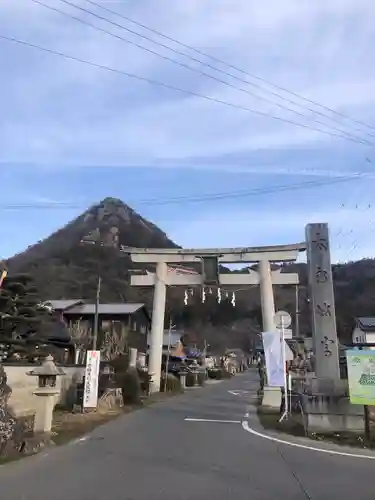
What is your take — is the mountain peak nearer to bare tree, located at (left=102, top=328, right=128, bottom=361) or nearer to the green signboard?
bare tree, located at (left=102, top=328, right=128, bottom=361)

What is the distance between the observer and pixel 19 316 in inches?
886

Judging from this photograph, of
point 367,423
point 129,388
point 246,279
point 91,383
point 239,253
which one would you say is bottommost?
point 367,423

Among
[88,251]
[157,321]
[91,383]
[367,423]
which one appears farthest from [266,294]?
[88,251]

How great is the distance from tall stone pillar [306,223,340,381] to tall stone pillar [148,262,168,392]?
13.5 meters

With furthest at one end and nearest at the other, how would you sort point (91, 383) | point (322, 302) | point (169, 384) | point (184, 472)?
point (169, 384) → point (91, 383) → point (322, 302) → point (184, 472)

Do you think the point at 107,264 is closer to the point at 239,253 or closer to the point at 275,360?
the point at 239,253

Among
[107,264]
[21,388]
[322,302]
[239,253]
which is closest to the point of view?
[21,388]

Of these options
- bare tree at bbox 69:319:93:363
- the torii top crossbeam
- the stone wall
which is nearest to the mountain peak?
bare tree at bbox 69:319:93:363

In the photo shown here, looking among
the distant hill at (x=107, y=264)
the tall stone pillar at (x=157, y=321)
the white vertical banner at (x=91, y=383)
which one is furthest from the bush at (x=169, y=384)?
the white vertical banner at (x=91, y=383)

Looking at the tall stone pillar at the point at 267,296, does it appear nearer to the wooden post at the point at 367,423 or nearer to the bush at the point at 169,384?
the bush at the point at 169,384

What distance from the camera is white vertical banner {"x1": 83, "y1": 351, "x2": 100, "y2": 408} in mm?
18016

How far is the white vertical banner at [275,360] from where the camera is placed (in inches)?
648

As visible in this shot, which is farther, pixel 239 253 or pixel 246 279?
pixel 246 279

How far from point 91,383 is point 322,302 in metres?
8.93
